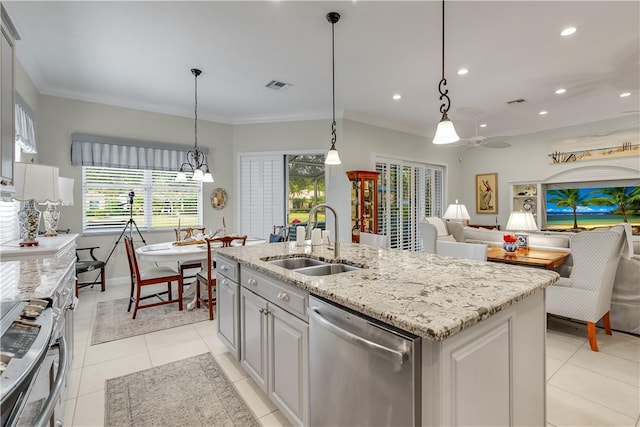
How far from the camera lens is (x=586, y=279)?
102 inches

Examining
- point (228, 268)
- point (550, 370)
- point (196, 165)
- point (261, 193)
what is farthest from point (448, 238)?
point (196, 165)

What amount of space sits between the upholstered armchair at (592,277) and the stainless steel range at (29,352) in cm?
352

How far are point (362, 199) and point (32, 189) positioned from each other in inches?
166

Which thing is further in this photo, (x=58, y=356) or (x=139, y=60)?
(x=139, y=60)

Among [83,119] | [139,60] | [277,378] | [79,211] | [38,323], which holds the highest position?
[139,60]

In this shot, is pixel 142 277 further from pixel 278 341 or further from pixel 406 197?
pixel 406 197

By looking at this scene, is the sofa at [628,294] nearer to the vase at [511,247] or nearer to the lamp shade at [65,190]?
the vase at [511,247]

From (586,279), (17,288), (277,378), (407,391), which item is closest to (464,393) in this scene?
(407,391)

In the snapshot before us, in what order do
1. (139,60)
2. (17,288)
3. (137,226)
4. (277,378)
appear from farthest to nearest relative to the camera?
(137,226), (139,60), (277,378), (17,288)

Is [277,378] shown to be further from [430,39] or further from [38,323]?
[430,39]

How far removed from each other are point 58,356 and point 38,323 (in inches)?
10.2

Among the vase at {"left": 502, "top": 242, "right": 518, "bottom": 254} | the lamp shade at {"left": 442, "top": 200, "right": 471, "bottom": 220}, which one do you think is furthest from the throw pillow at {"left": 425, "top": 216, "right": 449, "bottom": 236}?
the vase at {"left": 502, "top": 242, "right": 518, "bottom": 254}

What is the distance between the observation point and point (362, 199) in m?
5.29

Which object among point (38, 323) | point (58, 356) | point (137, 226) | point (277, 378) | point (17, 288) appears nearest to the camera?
point (38, 323)
